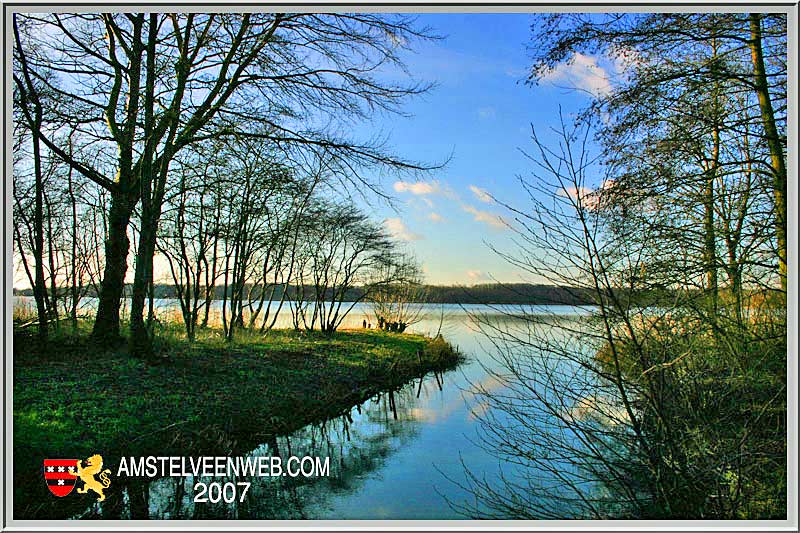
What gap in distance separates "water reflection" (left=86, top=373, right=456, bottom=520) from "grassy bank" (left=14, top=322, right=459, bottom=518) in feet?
0.59

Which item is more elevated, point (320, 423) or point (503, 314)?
point (503, 314)

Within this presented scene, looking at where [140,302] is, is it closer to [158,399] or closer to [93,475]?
[158,399]

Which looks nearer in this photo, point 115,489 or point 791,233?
point 791,233

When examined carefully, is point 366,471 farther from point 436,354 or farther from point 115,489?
point 436,354

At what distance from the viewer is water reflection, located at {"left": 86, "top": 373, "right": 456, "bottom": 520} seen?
406 centimetres

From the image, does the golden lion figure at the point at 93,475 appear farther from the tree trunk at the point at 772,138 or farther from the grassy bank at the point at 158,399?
the tree trunk at the point at 772,138

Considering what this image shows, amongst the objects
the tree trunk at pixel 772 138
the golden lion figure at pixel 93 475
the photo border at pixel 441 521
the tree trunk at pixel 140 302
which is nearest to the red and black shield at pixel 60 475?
the golden lion figure at pixel 93 475

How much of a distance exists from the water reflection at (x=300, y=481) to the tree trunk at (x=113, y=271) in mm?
2638

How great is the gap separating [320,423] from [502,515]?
361cm

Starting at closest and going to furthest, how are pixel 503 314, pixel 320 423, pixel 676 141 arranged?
pixel 503 314, pixel 676 141, pixel 320 423

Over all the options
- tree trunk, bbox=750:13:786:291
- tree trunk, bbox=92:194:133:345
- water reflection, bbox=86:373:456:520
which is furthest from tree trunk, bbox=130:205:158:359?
tree trunk, bbox=750:13:786:291

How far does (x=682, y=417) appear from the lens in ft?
10.7

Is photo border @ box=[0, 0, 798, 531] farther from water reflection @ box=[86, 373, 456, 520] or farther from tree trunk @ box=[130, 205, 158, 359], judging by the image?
tree trunk @ box=[130, 205, 158, 359]

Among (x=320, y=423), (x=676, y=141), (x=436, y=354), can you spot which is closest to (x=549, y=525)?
(x=676, y=141)
